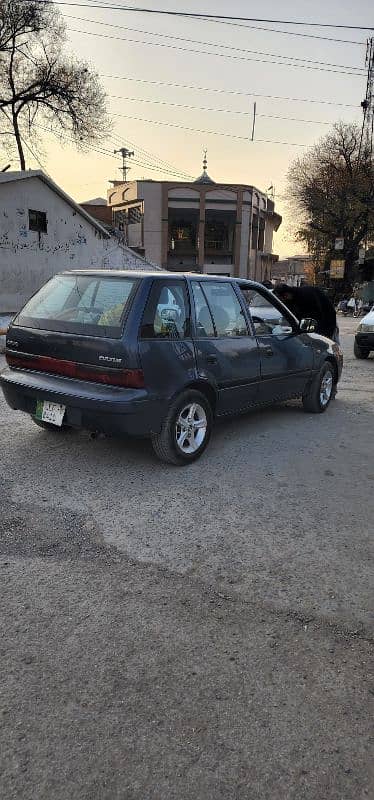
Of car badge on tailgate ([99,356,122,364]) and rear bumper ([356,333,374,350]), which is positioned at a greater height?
car badge on tailgate ([99,356,122,364])

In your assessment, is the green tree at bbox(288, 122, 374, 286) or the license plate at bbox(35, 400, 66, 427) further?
the green tree at bbox(288, 122, 374, 286)

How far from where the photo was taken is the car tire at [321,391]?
6816mm

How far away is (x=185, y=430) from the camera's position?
4770 millimetres

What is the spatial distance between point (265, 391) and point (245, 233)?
158ft

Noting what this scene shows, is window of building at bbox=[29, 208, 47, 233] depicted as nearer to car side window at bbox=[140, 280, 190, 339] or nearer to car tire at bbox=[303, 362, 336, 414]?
car tire at bbox=[303, 362, 336, 414]

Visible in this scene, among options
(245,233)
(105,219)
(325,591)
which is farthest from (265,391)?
(105,219)

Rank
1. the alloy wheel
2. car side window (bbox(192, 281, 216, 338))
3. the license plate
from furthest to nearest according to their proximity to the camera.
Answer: car side window (bbox(192, 281, 216, 338)) → the alloy wheel → the license plate

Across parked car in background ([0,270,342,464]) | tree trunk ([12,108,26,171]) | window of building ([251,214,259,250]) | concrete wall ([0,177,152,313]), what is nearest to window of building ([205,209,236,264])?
window of building ([251,214,259,250])

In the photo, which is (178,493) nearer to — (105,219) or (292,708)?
(292,708)

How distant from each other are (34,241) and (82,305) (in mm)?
16130

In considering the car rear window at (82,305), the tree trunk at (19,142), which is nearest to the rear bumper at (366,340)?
Result: the car rear window at (82,305)

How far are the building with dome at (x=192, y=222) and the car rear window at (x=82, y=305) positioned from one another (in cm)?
4542

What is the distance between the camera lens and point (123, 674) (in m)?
2.31

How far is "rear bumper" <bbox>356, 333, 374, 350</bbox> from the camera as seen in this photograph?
1280 cm
